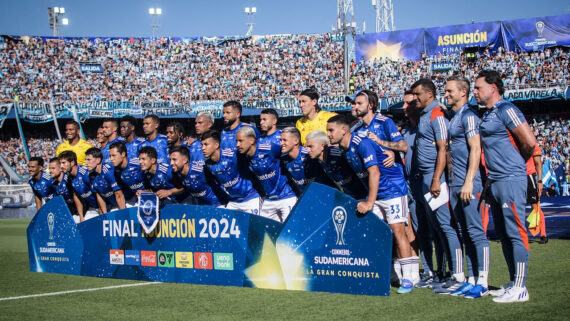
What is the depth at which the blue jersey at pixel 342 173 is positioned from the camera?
682cm

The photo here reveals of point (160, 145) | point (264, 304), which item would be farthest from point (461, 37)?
point (264, 304)

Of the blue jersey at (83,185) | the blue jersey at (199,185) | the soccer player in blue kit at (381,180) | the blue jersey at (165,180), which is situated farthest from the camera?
the blue jersey at (83,185)

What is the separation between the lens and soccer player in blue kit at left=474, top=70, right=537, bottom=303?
5480 millimetres

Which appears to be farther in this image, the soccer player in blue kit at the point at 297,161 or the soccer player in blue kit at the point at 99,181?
the soccer player in blue kit at the point at 99,181

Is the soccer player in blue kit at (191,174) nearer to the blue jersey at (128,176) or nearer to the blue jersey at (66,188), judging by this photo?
the blue jersey at (128,176)

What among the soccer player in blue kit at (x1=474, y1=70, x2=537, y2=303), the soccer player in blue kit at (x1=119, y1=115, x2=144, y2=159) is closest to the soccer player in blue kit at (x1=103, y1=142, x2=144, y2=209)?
the soccer player in blue kit at (x1=119, y1=115, x2=144, y2=159)

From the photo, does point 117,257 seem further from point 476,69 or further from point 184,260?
point 476,69

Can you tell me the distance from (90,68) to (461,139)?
1569 inches

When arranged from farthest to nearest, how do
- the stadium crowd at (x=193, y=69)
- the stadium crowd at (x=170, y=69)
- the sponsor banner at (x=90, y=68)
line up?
the sponsor banner at (x=90, y=68), the stadium crowd at (x=170, y=69), the stadium crowd at (x=193, y=69)

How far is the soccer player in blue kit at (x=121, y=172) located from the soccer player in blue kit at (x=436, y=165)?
450 centimetres

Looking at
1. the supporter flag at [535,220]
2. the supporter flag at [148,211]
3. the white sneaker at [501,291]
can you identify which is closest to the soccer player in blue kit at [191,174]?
the supporter flag at [148,211]

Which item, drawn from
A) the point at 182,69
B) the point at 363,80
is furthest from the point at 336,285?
the point at 182,69

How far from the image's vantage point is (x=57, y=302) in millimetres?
6336

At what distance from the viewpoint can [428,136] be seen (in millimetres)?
6492
